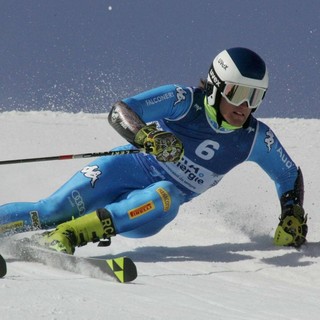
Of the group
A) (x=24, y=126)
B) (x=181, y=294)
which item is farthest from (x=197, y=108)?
(x=24, y=126)

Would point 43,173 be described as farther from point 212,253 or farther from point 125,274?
point 125,274

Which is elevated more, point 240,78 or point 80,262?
point 240,78

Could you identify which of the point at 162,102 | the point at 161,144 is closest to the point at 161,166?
the point at 162,102

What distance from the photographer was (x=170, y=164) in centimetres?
526

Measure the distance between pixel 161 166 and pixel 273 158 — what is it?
724 mm

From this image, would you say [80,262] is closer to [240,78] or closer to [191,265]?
[191,265]

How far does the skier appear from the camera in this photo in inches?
187

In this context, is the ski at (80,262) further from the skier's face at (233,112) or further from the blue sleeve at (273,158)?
the blue sleeve at (273,158)

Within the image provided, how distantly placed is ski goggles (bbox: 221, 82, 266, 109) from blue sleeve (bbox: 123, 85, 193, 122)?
261mm

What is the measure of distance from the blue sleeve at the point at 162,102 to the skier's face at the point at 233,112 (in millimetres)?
231

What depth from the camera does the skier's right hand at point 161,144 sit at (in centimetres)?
460

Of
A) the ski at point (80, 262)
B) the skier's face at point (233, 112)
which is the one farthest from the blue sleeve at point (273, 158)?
the ski at point (80, 262)

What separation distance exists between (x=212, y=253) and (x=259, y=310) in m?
1.69

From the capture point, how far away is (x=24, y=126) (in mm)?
10312
